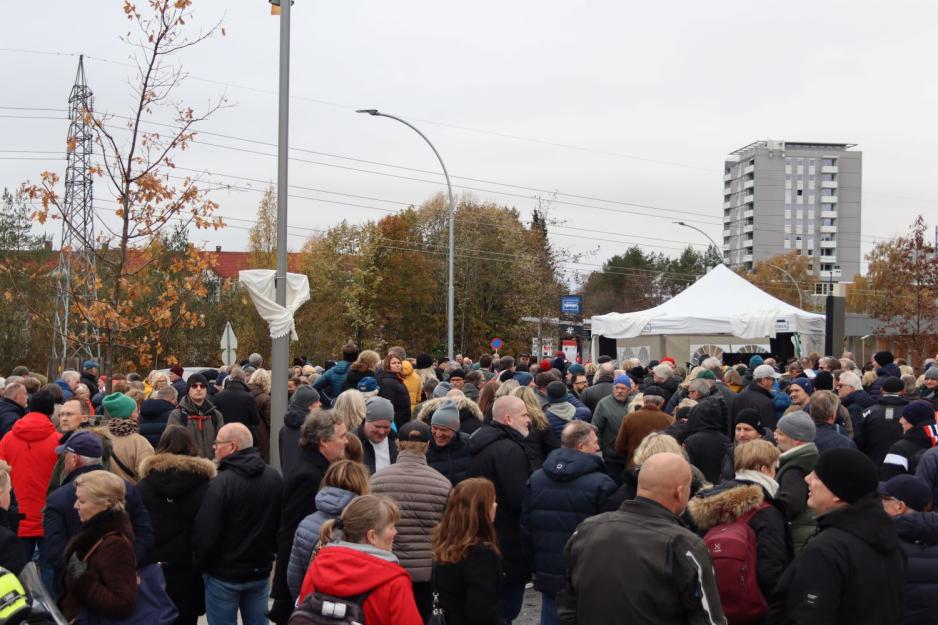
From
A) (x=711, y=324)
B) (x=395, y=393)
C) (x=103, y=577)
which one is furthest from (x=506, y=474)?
(x=711, y=324)

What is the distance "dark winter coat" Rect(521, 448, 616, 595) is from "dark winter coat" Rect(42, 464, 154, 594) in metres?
2.46

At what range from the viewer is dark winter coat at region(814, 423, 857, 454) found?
837cm

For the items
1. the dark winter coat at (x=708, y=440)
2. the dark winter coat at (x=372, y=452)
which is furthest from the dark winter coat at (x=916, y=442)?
the dark winter coat at (x=372, y=452)

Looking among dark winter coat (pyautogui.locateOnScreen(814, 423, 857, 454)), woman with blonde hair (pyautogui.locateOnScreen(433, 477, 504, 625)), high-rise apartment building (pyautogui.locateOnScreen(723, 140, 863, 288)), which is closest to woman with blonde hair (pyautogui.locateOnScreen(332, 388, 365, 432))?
Answer: woman with blonde hair (pyautogui.locateOnScreen(433, 477, 504, 625))

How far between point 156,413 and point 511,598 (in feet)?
15.1

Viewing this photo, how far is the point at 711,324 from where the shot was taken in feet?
73.4

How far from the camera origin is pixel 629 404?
11.2 metres

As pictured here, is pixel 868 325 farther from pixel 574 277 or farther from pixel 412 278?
pixel 412 278

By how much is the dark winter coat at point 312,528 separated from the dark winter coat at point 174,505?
3.94 feet

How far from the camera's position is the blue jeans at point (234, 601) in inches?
253

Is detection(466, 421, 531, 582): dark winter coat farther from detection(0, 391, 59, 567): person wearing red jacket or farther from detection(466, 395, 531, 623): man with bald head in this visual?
detection(0, 391, 59, 567): person wearing red jacket

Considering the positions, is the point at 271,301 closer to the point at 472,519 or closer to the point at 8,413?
the point at 8,413

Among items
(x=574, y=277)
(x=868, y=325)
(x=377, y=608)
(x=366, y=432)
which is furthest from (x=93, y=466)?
(x=868, y=325)

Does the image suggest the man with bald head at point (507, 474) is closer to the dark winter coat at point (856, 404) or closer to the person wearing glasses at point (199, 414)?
the person wearing glasses at point (199, 414)
